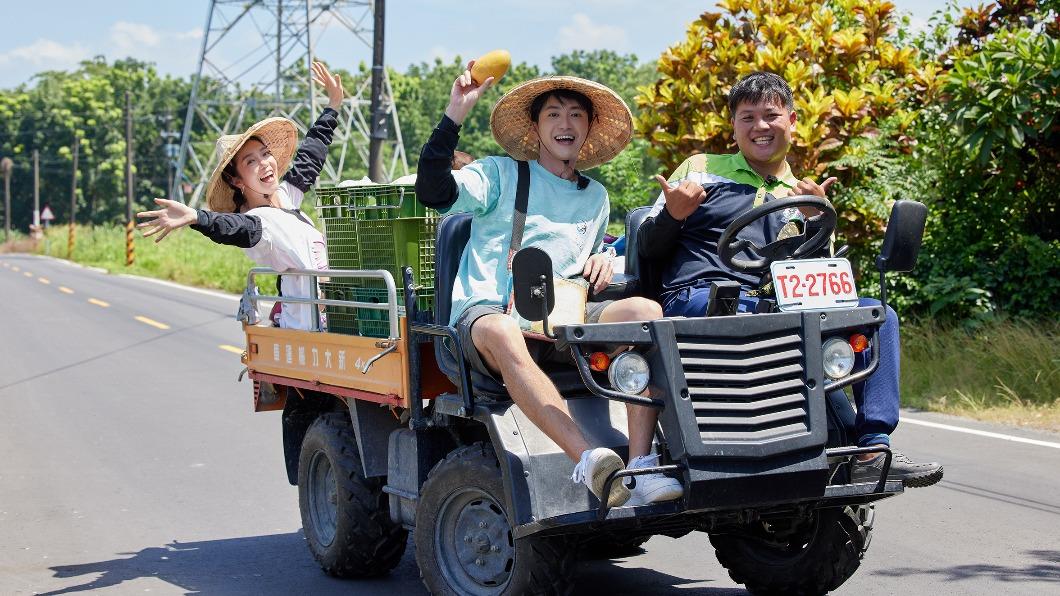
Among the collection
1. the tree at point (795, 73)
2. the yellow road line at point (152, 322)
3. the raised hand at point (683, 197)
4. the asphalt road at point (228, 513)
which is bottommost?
the asphalt road at point (228, 513)

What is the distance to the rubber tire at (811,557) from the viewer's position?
5.16m

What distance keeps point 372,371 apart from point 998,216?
8.00 metres

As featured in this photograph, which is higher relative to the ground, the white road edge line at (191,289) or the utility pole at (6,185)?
the utility pole at (6,185)

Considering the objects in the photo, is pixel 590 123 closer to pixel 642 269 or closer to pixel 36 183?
pixel 642 269

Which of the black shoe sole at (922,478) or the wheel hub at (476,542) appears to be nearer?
the black shoe sole at (922,478)

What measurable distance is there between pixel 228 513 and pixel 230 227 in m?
2.11

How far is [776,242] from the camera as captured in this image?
502 cm

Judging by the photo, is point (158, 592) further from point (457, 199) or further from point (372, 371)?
point (457, 199)

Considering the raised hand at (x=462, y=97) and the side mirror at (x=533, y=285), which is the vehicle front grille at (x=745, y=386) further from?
the raised hand at (x=462, y=97)

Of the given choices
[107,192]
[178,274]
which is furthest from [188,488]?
[107,192]

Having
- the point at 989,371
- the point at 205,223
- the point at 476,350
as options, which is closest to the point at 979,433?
the point at 989,371

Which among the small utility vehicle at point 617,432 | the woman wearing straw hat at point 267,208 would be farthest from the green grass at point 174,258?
the small utility vehicle at point 617,432

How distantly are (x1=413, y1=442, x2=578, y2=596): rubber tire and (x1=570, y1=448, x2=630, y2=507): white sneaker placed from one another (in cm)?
43

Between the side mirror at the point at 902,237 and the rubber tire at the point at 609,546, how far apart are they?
1.42m
